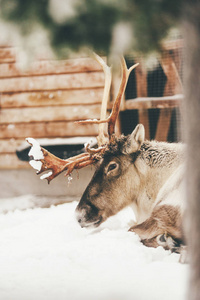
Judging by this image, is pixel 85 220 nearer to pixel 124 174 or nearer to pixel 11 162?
pixel 124 174

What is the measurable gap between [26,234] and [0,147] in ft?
10.0

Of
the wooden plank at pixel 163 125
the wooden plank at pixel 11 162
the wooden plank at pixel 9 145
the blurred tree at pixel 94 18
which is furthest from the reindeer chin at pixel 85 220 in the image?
the wooden plank at pixel 163 125

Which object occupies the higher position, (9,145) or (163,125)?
(163,125)

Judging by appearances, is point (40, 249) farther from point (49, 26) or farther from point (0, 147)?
point (0, 147)

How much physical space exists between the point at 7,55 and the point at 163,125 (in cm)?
301

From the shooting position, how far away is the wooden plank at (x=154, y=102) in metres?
5.36

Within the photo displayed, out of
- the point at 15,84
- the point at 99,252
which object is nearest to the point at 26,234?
the point at 99,252

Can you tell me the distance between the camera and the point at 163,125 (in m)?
6.16

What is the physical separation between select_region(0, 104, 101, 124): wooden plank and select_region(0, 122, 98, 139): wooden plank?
86 millimetres

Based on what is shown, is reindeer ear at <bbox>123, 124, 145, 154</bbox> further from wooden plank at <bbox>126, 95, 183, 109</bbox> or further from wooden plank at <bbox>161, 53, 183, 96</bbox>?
wooden plank at <bbox>161, 53, 183, 96</bbox>

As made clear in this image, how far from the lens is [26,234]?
10.6 ft

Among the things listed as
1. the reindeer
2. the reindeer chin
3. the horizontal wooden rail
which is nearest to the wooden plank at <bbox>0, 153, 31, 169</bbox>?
the horizontal wooden rail

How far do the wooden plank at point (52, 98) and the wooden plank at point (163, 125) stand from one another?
131 cm

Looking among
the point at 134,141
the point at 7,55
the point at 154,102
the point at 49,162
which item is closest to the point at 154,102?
the point at 154,102
